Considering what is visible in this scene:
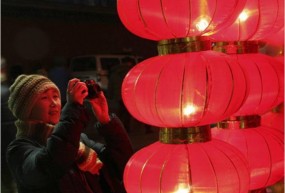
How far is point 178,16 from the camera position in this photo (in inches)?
60.5

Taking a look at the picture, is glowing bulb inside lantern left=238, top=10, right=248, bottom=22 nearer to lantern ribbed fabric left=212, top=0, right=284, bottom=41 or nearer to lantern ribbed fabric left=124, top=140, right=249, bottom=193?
lantern ribbed fabric left=212, top=0, right=284, bottom=41

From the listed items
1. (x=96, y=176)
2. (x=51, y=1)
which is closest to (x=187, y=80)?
(x=96, y=176)

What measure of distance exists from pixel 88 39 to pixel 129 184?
36.7 feet

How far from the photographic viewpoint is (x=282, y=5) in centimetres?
208

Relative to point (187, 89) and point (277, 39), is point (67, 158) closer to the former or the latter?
point (187, 89)

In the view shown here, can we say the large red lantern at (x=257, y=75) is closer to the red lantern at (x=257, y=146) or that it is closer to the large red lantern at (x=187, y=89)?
the red lantern at (x=257, y=146)

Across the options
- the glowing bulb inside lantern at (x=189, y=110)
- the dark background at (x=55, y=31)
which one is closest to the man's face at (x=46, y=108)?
the glowing bulb inside lantern at (x=189, y=110)

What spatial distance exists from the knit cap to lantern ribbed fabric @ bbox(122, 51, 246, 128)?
0.46m

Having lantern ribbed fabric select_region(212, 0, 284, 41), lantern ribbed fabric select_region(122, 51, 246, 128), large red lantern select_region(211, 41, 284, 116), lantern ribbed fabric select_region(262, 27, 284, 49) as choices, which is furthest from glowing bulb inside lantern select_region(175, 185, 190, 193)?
lantern ribbed fabric select_region(262, 27, 284, 49)

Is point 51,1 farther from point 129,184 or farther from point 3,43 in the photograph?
point 129,184

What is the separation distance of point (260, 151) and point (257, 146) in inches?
1.2

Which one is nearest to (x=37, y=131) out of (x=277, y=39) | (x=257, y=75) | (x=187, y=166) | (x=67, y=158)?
(x=67, y=158)

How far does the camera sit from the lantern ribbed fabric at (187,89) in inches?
59.6

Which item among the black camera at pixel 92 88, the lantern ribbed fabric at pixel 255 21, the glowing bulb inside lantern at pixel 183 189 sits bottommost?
the glowing bulb inside lantern at pixel 183 189
